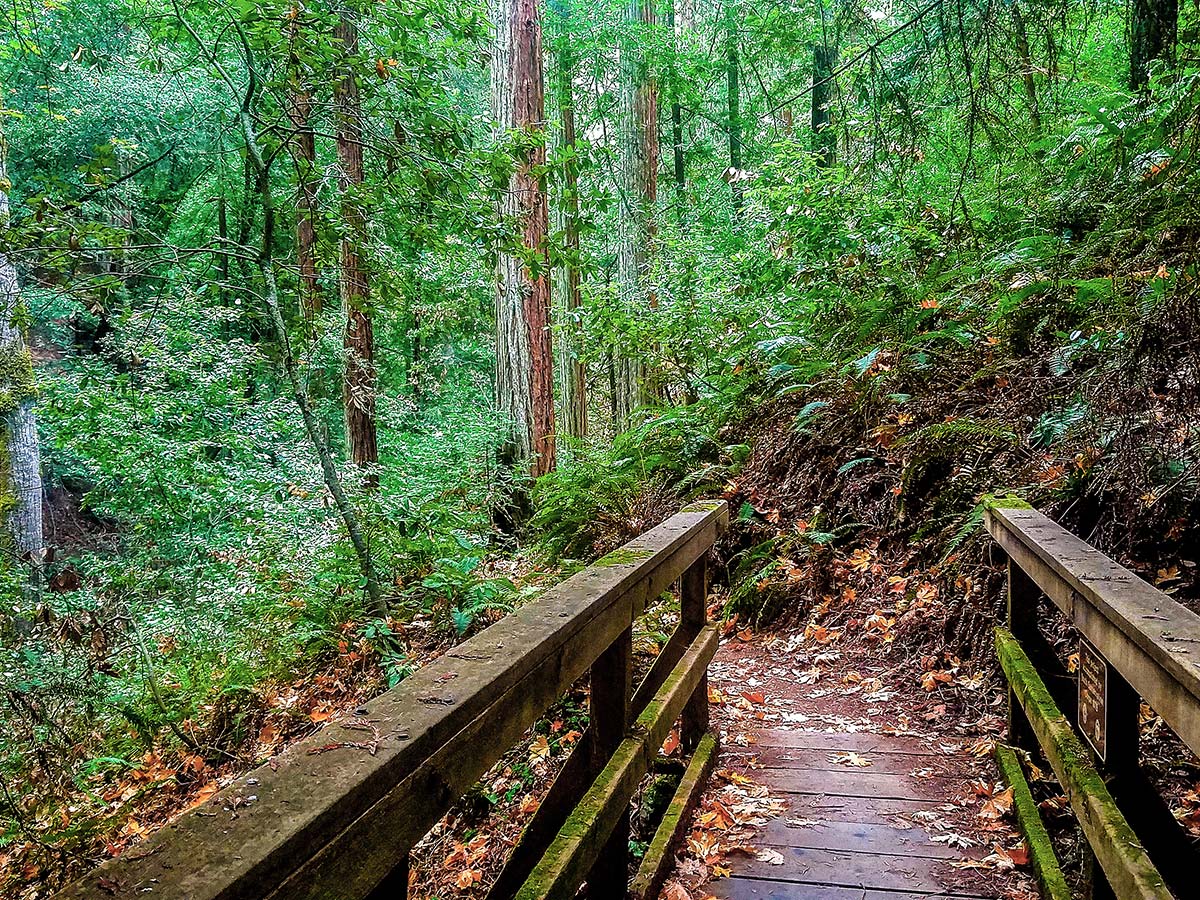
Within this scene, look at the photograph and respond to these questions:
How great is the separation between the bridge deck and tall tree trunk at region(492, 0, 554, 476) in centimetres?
612

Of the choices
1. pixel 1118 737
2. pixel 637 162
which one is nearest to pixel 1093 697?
pixel 1118 737

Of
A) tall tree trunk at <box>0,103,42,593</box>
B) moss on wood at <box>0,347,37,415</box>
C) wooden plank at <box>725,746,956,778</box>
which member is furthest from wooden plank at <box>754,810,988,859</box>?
moss on wood at <box>0,347,37,415</box>

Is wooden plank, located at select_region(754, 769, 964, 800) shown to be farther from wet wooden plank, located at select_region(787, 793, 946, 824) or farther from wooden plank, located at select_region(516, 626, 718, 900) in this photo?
wooden plank, located at select_region(516, 626, 718, 900)

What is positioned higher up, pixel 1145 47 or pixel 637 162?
pixel 637 162

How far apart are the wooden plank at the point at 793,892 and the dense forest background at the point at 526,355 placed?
7.42 ft

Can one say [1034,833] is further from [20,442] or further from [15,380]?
[20,442]

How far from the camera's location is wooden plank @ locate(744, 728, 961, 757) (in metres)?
3.94

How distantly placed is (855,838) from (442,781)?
2450 mm

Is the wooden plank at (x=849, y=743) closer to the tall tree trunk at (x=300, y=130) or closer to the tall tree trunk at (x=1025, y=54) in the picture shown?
the tall tree trunk at (x=1025, y=54)

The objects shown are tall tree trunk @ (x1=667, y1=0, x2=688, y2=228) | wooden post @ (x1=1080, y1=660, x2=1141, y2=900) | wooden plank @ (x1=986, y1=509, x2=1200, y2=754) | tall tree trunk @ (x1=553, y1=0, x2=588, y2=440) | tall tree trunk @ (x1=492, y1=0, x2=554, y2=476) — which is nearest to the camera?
wooden plank @ (x1=986, y1=509, x2=1200, y2=754)

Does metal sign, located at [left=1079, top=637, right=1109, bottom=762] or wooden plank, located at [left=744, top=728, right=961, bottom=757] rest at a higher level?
metal sign, located at [left=1079, top=637, right=1109, bottom=762]

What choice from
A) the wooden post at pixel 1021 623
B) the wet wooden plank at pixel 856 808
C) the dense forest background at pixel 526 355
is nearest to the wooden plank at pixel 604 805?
the wet wooden plank at pixel 856 808

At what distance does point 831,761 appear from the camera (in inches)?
151

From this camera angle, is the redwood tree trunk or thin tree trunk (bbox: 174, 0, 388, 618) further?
thin tree trunk (bbox: 174, 0, 388, 618)
